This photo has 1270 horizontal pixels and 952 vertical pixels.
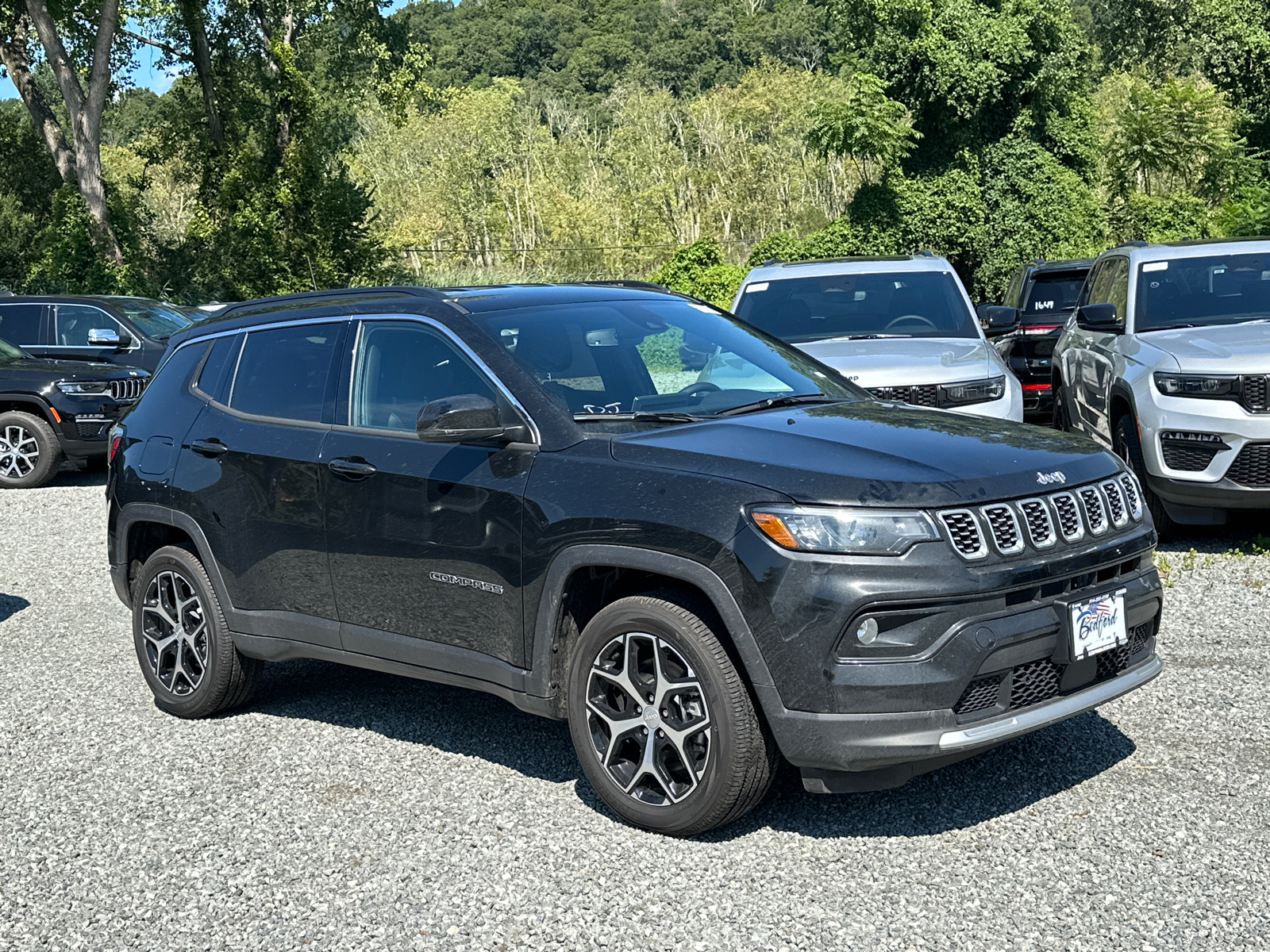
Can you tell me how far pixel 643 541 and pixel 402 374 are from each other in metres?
1.53

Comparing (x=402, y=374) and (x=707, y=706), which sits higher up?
(x=402, y=374)

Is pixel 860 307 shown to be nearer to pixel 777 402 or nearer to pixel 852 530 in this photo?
pixel 777 402

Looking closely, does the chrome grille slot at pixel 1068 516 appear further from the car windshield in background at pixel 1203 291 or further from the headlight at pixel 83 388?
the headlight at pixel 83 388

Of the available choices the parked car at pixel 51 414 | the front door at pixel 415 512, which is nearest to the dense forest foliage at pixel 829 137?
the parked car at pixel 51 414

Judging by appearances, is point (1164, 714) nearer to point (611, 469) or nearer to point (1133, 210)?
point (611, 469)

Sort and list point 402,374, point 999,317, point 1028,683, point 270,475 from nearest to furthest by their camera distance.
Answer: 1. point 1028,683
2. point 402,374
3. point 270,475
4. point 999,317

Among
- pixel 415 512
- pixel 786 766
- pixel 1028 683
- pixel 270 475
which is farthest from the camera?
pixel 270 475

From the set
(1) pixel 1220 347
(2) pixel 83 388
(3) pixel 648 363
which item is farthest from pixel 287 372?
(2) pixel 83 388

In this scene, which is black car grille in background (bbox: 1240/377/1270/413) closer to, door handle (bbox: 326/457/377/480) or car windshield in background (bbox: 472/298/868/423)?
car windshield in background (bbox: 472/298/868/423)

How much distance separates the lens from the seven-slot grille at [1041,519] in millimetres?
4145

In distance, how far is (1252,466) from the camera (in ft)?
26.4

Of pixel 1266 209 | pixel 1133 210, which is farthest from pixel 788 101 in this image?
pixel 1266 209

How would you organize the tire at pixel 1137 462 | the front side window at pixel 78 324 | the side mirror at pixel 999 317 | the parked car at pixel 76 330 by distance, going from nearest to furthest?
1. the tire at pixel 1137 462
2. the side mirror at pixel 999 317
3. the parked car at pixel 76 330
4. the front side window at pixel 78 324

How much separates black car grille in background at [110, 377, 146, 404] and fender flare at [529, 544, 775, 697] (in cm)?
1163
